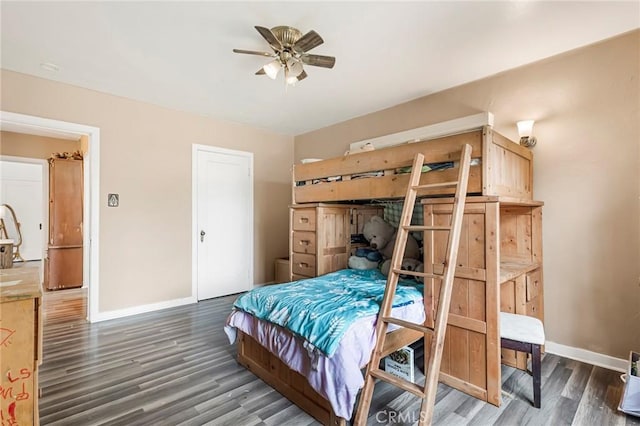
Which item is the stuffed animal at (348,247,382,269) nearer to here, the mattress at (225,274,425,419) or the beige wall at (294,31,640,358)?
the mattress at (225,274,425,419)

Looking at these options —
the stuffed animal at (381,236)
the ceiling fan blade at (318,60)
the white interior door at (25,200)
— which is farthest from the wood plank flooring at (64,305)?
the white interior door at (25,200)

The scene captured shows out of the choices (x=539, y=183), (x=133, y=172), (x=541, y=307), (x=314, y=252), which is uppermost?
(x=133, y=172)

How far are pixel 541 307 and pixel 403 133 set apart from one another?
7.79ft

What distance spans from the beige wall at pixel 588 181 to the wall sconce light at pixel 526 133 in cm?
7

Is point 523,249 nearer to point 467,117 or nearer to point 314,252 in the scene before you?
point 467,117

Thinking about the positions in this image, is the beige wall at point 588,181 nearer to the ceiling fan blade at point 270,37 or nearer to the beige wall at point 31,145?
the ceiling fan blade at point 270,37

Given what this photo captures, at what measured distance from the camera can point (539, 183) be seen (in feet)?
9.34

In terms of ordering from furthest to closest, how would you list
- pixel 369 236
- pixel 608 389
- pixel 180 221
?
pixel 180 221, pixel 369 236, pixel 608 389

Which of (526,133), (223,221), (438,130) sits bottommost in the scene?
(223,221)

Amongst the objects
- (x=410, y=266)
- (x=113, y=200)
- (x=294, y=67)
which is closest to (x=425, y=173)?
(x=410, y=266)

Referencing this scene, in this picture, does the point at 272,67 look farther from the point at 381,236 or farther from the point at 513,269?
the point at 513,269

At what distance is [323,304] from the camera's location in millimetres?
2057

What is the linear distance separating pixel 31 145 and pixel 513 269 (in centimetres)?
714

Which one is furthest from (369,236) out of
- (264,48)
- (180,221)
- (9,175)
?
(9,175)
